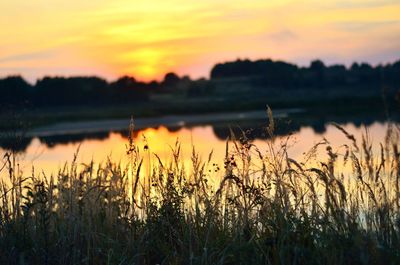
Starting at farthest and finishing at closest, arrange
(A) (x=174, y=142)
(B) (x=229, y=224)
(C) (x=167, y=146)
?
(C) (x=167, y=146)
(A) (x=174, y=142)
(B) (x=229, y=224)

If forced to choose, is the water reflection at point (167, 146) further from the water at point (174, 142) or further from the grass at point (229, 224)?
the grass at point (229, 224)

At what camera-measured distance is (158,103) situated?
67.3 meters

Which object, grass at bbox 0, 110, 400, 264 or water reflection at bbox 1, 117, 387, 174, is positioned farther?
water reflection at bbox 1, 117, 387, 174

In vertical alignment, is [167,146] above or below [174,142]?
below

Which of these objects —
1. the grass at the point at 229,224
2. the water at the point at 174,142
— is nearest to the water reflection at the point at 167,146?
the water at the point at 174,142

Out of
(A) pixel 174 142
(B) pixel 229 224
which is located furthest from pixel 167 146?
(B) pixel 229 224

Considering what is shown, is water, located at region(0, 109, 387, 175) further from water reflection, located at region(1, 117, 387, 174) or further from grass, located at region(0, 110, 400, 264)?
grass, located at region(0, 110, 400, 264)

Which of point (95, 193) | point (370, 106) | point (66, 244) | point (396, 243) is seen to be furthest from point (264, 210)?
point (370, 106)

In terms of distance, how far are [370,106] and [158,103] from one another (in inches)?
919

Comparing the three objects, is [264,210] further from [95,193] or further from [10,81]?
→ [10,81]

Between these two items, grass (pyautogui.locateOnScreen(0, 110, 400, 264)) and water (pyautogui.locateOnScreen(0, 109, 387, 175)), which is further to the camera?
water (pyautogui.locateOnScreen(0, 109, 387, 175))

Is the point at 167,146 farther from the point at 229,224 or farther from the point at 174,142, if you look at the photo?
the point at 229,224

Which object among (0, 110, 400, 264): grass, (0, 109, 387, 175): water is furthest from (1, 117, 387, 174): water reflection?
(0, 110, 400, 264): grass

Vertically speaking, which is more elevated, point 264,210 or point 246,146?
point 246,146
